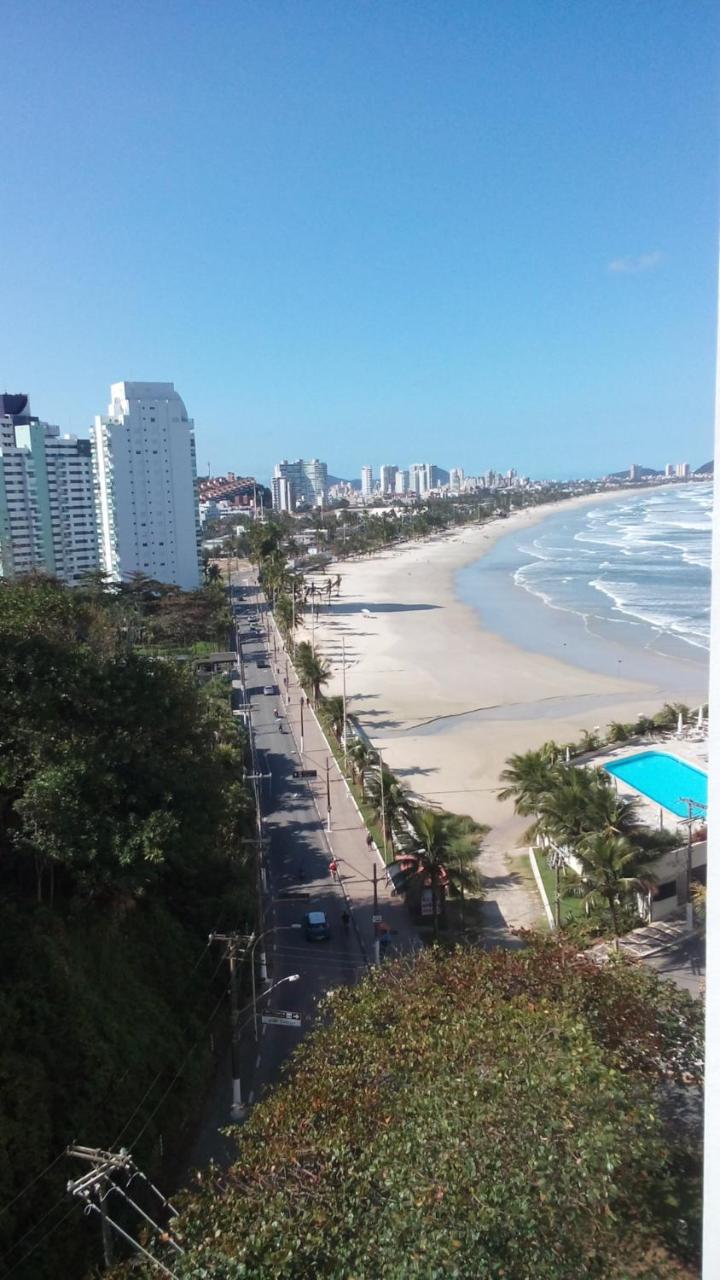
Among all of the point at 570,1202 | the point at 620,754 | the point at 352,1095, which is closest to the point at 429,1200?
the point at 570,1202

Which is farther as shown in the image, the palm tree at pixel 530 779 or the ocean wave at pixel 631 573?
the ocean wave at pixel 631 573

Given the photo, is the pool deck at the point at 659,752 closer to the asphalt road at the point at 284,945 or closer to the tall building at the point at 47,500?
the asphalt road at the point at 284,945

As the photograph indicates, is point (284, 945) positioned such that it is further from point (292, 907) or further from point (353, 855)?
point (353, 855)

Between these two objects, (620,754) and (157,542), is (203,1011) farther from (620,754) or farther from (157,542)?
(157,542)

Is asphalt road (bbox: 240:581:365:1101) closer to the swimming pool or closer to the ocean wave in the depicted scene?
the swimming pool

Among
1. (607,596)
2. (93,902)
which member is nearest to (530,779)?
(93,902)

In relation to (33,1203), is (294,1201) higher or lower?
higher

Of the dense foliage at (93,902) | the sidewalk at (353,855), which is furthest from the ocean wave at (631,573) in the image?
the dense foliage at (93,902)
